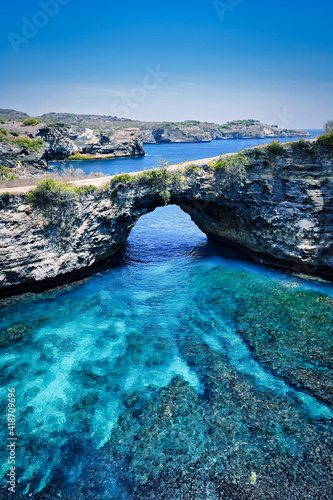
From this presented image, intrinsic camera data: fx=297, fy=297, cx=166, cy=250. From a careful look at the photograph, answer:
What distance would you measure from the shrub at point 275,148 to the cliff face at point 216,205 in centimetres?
8

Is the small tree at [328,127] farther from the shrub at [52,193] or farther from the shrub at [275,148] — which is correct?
the shrub at [52,193]

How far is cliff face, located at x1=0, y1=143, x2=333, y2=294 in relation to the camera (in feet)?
66.3

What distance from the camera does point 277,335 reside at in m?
17.9

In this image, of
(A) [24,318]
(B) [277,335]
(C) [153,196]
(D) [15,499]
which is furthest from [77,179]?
(D) [15,499]

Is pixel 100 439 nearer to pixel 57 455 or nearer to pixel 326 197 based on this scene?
pixel 57 455

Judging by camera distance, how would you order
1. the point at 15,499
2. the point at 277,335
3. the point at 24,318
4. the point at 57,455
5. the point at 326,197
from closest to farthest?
the point at 15,499
the point at 57,455
the point at 277,335
the point at 24,318
the point at 326,197

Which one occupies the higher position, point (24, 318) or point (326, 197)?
point (326, 197)

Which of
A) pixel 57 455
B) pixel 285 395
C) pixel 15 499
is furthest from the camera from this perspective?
pixel 285 395

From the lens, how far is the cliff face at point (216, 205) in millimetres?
20219

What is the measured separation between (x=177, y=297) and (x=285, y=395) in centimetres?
1020

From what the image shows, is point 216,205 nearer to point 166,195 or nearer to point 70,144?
point 166,195

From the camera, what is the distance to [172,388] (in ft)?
47.9

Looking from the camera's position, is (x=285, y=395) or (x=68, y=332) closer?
(x=285, y=395)

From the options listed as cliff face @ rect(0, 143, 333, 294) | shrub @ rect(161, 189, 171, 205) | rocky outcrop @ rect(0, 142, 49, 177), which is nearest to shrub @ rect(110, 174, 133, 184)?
cliff face @ rect(0, 143, 333, 294)
